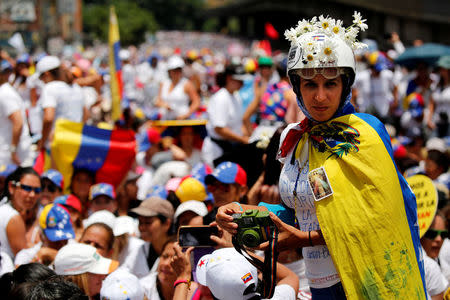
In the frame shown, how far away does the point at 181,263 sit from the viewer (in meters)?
3.07

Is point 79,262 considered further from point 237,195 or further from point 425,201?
point 425,201

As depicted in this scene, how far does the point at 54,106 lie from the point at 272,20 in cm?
5816

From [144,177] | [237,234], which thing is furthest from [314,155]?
[144,177]

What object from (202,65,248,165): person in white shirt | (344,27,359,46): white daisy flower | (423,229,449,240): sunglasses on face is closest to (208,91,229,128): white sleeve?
(202,65,248,165): person in white shirt

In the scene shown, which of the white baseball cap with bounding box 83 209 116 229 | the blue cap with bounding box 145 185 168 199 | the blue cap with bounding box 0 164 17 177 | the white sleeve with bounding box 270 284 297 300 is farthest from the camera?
the blue cap with bounding box 0 164 17 177

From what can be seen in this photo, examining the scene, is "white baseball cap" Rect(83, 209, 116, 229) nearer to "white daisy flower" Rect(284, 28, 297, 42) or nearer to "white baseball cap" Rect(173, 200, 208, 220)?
"white baseball cap" Rect(173, 200, 208, 220)

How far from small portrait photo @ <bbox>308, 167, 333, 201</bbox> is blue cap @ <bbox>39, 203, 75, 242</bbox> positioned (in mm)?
2765

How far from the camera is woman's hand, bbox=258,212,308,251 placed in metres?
2.49

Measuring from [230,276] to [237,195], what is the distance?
5.96 feet

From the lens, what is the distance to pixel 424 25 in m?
30.8

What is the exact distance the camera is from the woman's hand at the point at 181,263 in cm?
305

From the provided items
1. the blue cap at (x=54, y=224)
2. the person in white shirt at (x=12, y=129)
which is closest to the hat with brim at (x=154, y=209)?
the blue cap at (x=54, y=224)

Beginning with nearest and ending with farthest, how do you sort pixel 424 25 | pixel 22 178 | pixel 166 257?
1. pixel 166 257
2. pixel 22 178
3. pixel 424 25

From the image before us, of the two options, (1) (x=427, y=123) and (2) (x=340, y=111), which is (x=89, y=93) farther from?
(2) (x=340, y=111)
